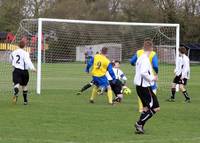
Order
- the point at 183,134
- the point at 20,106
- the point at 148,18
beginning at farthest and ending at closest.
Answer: the point at 148,18
the point at 20,106
the point at 183,134

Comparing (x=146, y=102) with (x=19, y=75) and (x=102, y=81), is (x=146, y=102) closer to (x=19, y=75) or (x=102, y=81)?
(x=19, y=75)

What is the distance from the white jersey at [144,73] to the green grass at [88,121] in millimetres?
1105

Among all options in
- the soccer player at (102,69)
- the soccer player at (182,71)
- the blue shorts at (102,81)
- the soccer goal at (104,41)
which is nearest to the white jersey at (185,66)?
the soccer player at (182,71)

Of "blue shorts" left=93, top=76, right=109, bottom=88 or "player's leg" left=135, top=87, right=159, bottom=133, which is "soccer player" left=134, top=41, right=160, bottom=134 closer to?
"player's leg" left=135, top=87, right=159, bottom=133

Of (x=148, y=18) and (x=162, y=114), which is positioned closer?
(x=162, y=114)

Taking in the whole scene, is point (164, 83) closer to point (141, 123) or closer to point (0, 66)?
point (0, 66)

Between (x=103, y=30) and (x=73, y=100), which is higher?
(x=103, y=30)

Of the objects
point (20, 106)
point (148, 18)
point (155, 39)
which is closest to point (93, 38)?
point (155, 39)

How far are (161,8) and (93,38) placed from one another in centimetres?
4179

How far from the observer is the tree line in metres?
69.6

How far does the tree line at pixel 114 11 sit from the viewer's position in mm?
69562

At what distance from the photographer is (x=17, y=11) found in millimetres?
69625

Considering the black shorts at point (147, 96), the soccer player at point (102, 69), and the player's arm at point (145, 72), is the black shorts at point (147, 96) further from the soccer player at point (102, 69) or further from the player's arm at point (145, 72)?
the soccer player at point (102, 69)

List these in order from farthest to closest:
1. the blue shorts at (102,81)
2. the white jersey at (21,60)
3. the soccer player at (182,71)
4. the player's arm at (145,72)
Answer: the soccer player at (182,71) → the blue shorts at (102,81) → the white jersey at (21,60) → the player's arm at (145,72)
